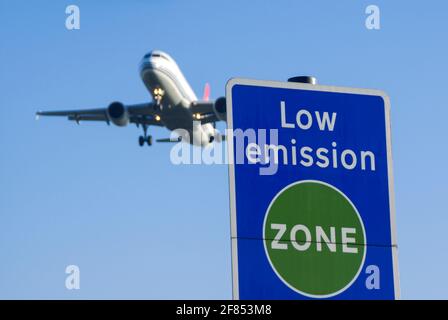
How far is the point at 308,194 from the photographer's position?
14.4 feet

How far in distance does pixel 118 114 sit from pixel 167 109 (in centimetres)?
349

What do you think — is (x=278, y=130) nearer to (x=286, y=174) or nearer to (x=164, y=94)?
→ (x=286, y=174)

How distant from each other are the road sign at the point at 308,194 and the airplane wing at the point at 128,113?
54.8 metres

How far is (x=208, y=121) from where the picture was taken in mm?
62656

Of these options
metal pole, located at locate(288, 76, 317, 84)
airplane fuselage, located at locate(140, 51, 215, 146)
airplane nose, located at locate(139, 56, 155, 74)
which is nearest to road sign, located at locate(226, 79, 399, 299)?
metal pole, located at locate(288, 76, 317, 84)

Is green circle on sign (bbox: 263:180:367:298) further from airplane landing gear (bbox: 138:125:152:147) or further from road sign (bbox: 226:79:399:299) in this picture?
airplane landing gear (bbox: 138:125:152:147)

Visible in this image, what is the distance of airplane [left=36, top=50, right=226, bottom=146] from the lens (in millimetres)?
58312

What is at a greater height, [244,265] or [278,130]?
[278,130]

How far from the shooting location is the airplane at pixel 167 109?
191 feet

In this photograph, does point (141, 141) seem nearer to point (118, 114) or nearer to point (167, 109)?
point (118, 114)

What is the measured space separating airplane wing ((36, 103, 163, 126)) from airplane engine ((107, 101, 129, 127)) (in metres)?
0.34

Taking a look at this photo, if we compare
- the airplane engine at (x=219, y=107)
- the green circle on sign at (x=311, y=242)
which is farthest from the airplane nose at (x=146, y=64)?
the green circle on sign at (x=311, y=242)

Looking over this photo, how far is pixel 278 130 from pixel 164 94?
54170 millimetres
